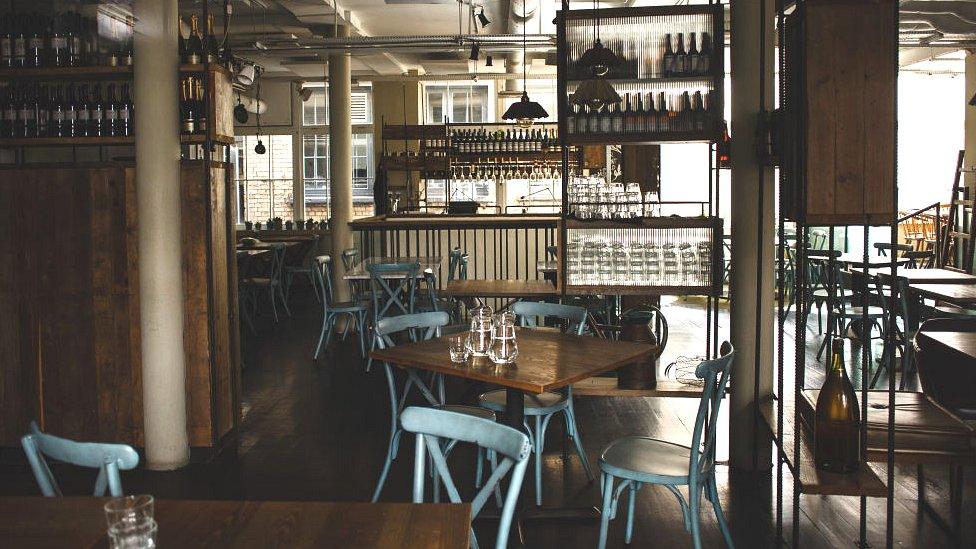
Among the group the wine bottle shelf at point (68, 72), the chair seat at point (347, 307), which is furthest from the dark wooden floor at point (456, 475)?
the wine bottle shelf at point (68, 72)

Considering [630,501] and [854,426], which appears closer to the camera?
[854,426]

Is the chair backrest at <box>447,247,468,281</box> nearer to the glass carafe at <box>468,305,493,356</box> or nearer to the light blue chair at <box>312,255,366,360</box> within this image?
the light blue chair at <box>312,255,366,360</box>

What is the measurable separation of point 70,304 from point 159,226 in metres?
0.74

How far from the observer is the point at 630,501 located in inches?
129

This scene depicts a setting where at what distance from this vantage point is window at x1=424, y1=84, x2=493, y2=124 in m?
14.8

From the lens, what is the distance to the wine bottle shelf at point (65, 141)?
15.4 ft

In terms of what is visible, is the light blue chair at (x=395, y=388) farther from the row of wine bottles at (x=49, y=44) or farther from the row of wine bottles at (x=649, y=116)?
the row of wine bottles at (x=49, y=44)

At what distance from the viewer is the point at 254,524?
1.80m

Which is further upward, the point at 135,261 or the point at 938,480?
the point at 135,261

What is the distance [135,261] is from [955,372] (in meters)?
4.12

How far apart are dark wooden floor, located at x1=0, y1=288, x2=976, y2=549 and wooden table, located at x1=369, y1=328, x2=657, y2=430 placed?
28.6 inches

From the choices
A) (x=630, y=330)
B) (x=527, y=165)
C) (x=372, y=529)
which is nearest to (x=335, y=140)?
(x=527, y=165)

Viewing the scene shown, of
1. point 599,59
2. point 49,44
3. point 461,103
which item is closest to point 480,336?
point 599,59

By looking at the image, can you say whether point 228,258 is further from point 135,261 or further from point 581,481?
point 581,481
